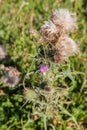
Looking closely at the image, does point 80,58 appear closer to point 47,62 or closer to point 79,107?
point 79,107

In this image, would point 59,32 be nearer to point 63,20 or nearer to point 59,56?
point 63,20

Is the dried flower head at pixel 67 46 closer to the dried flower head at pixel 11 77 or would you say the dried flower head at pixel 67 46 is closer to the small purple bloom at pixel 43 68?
the small purple bloom at pixel 43 68

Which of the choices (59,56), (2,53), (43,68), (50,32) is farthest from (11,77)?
(50,32)

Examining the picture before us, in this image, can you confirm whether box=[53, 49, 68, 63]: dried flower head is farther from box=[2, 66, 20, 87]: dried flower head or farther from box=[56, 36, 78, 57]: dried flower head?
box=[2, 66, 20, 87]: dried flower head

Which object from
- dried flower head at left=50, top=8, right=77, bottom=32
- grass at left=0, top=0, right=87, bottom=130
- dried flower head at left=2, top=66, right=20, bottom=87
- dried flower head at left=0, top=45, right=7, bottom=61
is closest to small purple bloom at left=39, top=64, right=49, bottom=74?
grass at left=0, top=0, right=87, bottom=130

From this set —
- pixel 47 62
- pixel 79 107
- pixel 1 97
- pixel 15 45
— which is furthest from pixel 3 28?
pixel 47 62

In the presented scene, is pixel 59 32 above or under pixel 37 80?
above

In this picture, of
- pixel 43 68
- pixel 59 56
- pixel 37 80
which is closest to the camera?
pixel 59 56

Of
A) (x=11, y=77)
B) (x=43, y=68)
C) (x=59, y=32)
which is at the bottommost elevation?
(x=11, y=77)
